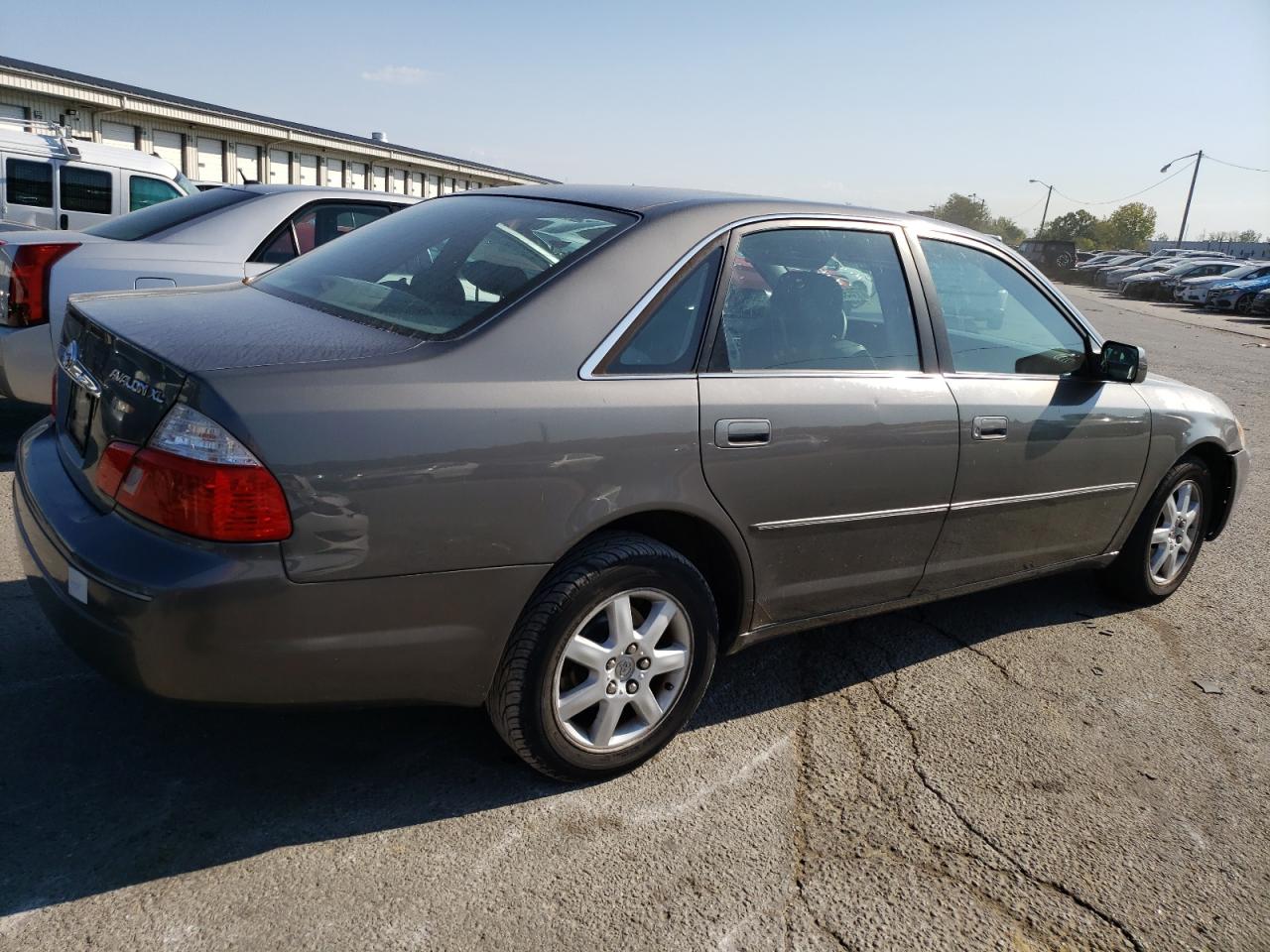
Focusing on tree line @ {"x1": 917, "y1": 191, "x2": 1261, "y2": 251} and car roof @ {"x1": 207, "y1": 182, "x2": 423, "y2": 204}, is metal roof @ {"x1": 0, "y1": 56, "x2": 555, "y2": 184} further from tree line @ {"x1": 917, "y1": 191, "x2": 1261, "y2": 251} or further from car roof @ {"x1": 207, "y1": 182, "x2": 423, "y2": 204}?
tree line @ {"x1": 917, "y1": 191, "x2": 1261, "y2": 251}

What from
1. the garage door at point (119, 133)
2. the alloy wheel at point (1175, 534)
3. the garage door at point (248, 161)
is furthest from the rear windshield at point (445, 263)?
the garage door at point (248, 161)

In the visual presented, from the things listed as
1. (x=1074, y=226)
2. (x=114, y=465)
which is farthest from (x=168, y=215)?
(x=1074, y=226)

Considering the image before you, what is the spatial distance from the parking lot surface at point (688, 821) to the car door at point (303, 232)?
2.76 m

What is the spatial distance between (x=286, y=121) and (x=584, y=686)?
38560 millimetres

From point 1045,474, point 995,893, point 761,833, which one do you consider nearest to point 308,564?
point 761,833

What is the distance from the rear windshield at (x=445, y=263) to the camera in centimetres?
277

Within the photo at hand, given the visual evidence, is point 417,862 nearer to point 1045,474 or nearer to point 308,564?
point 308,564

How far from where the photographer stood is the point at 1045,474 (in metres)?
3.81

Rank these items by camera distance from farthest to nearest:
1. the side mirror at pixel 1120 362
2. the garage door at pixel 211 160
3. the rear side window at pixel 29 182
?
1. the garage door at pixel 211 160
2. the rear side window at pixel 29 182
3. the side mirror at pixel 1120 362

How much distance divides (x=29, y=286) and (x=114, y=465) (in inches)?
140

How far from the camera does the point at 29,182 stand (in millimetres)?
10648

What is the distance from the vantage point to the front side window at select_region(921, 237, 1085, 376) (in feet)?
12.0

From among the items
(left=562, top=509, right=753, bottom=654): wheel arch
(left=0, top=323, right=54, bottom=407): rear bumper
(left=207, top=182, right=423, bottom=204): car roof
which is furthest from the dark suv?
(left=562, top=509, right=753, bottom=654): wheel arch

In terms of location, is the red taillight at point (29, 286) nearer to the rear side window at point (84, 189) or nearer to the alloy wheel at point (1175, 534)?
the alloy wheel at point (1175, 534)
